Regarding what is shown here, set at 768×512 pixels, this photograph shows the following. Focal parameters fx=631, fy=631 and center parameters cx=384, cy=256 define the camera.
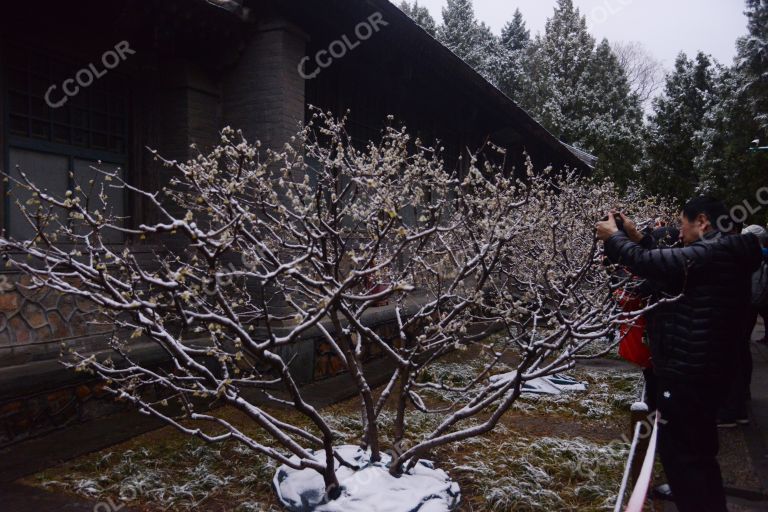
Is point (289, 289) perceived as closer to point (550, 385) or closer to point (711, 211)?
point (711, 211)

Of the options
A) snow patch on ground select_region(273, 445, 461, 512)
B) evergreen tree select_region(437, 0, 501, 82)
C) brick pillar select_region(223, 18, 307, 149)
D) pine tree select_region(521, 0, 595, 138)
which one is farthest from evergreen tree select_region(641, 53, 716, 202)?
snow patch on ground select_region(273, 445, 461, 512)

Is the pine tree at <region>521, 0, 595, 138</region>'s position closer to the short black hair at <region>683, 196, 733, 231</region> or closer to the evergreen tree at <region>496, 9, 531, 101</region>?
the evergreen tree at <region>496, 9, 531, 101</region>

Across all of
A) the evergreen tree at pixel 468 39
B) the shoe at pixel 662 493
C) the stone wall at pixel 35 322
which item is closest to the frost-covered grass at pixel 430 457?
the shoe at pixel 662 493

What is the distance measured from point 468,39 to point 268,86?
1394 inches

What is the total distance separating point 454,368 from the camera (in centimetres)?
820

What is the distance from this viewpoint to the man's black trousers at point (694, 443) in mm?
3273

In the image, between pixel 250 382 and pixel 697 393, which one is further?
pixel 250 382

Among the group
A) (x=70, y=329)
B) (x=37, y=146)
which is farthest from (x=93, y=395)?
(x=37, y=146)

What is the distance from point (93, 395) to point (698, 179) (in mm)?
26474

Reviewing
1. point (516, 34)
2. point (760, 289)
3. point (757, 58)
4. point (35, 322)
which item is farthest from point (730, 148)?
point (516, 34)

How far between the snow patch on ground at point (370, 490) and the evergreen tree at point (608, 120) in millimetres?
23393

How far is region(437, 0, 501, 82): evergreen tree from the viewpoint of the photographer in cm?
3822

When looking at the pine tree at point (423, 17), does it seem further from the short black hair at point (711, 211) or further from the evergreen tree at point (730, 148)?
the short black hair at point (711, 211)

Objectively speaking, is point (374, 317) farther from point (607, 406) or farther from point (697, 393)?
point (697, 393)
